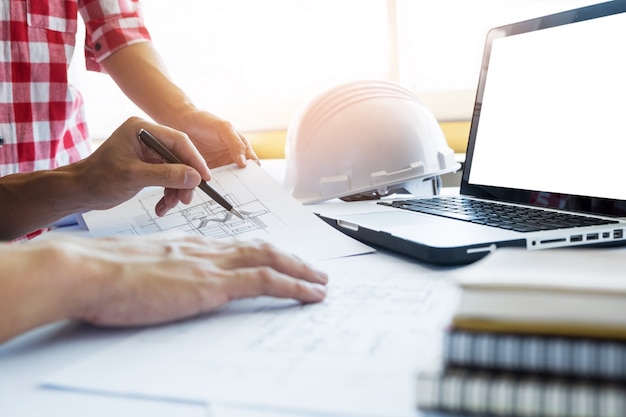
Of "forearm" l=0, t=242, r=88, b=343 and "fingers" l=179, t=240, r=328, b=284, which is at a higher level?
"forearm" l=0, t=242, r=88, b=343

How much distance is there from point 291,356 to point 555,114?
62cm

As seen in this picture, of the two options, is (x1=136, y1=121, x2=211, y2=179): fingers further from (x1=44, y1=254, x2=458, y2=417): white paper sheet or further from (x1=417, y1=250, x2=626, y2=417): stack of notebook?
(x1=417, y1=250, x2=626, y2=417): stack of notebook

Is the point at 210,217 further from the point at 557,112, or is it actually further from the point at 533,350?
the point at 533,350

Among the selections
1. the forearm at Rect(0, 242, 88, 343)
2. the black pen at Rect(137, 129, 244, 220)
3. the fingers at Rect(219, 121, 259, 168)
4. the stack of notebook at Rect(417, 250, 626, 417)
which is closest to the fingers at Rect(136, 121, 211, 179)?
the black pen at Rect(137, 129, 244, 220)

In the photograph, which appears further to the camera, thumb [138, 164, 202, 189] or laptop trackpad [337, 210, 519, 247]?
thumb [138, 164, 202, 189]

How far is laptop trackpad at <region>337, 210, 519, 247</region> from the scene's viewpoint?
2.29 feet

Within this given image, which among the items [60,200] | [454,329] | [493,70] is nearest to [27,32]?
[60,200]

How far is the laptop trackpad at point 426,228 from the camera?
2.29 ft

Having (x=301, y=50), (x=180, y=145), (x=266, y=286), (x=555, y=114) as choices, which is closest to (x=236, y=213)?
(x=180, y=145)

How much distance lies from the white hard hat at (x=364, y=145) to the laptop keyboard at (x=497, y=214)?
0.10 metres

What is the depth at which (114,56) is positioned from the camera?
1335 mm

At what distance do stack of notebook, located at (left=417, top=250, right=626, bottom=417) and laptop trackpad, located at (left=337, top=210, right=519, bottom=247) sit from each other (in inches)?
13.3

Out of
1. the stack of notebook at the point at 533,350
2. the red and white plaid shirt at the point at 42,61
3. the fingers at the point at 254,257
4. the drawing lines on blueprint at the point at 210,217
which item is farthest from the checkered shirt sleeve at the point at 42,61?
the stack of notebook at the point at 533,350

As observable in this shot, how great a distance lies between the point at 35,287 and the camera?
47cm
